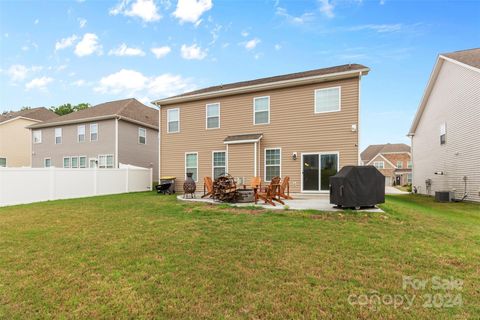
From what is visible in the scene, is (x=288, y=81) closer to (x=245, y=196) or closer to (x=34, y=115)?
Answer: (x=245, y=196)

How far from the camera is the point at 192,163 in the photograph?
530 inches

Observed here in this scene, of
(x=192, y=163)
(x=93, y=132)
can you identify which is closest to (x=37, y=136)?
(x=93, y=132)

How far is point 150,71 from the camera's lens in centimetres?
1759

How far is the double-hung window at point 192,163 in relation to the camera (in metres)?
13.3

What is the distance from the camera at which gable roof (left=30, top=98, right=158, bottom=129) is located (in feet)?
60.0

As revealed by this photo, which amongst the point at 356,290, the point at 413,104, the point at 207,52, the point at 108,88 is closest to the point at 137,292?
the point at 356,290

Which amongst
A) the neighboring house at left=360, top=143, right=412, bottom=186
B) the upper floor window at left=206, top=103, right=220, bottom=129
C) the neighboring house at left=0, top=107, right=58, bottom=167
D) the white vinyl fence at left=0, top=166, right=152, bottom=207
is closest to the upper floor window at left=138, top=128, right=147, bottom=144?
the white vinyl fence at left=0, top=166, right=152, bottom=207

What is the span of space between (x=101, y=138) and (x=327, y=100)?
1658 centimetres

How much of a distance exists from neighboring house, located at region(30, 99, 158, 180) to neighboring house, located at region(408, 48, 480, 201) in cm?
2036

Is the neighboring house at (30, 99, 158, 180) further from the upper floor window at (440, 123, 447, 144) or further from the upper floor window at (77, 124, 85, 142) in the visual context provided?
the upper floor window at (440, 123, 447, 144)

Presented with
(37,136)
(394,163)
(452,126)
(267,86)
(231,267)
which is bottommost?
(231,267)

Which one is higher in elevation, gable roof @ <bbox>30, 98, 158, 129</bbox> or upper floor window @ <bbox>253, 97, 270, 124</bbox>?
gable roof @ <bbox>30, 98, 158, 129</bbox>

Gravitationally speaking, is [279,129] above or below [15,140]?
below

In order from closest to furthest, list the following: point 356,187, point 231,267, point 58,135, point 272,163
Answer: point 231,267
point 356,187
point 272,163
point 58,135
